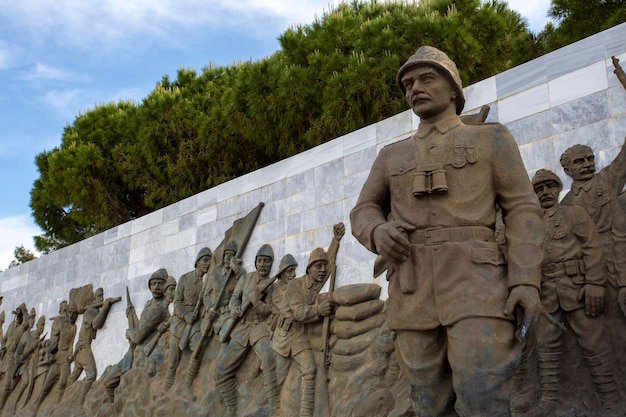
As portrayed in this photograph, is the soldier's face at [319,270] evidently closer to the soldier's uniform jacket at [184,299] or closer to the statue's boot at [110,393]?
the soldier's uniform jacket at [184,299]

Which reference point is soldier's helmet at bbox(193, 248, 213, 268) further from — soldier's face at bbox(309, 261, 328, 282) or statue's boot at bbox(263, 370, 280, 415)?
statue's boot at bbox(263, 370, 280, 415)

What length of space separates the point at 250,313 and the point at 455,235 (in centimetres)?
446

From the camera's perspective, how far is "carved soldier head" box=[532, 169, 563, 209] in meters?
5.43

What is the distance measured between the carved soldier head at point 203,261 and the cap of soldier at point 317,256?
80.3 inches

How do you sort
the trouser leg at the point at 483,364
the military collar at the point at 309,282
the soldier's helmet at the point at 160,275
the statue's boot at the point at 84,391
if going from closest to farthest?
1. the trouser leg at the point at 483,364
2. the military collar at the point at 309,282
3. the soldier's helmet at the point at 160,275
4. the statue's boot at the point at 84,391

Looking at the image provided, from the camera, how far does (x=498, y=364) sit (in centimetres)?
341

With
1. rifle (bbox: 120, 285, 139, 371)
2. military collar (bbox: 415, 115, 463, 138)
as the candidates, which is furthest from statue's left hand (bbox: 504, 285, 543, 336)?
rifle (bbox: 120, 285, 139, 371)

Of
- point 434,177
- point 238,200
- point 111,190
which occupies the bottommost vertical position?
point 434,177

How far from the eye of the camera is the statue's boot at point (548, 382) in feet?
16.3

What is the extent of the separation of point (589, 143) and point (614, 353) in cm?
169

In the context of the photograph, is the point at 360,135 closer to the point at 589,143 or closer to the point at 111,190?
the point at 589,143

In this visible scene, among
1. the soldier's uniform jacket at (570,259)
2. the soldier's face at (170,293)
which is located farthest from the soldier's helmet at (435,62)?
the soldier's face at (170,293)

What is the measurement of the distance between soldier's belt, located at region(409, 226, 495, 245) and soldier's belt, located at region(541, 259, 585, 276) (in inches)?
64.6

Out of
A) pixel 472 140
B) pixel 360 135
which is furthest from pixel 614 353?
pixel 360 135
